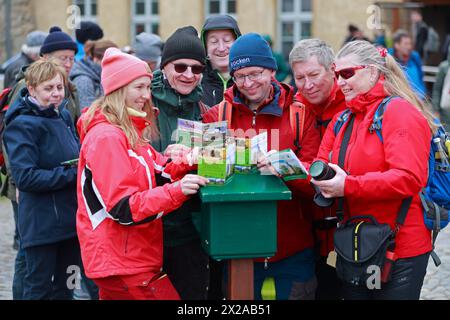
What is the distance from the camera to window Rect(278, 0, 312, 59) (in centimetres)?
1970

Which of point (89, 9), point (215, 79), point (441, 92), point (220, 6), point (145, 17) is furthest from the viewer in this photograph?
point (89, 9)

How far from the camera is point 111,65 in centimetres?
392

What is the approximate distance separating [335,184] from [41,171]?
2035mm

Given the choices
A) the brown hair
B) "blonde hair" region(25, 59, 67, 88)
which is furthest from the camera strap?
the brown hair

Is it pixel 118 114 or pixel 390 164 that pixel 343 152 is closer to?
pixel 390 164

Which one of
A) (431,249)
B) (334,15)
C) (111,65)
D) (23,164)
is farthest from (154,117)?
(334,15)

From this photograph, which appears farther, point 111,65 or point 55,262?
point 55,262

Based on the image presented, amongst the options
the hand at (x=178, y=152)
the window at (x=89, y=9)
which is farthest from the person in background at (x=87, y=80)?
the window at (x=89, y=9)

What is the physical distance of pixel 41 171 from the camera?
4.82 metres

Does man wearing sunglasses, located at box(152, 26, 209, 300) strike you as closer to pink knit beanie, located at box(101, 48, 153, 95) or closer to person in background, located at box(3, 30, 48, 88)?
pink knit beanie, located at box(101, 48, 153, 95)

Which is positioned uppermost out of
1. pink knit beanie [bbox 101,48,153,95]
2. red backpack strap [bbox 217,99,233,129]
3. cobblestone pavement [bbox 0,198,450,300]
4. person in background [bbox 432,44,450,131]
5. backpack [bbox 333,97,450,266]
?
pink knit beanie [bbox 101,48,153,95]

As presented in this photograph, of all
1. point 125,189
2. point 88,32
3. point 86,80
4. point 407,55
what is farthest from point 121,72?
point 407,55
